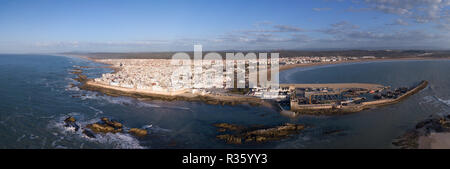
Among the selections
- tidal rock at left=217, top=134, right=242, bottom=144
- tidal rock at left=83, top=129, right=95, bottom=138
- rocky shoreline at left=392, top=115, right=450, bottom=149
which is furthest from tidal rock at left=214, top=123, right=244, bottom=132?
rocky shoreline at left=392, top=115, right=450, bottom=149

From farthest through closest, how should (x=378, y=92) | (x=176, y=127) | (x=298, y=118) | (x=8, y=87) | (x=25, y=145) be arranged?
(x=8, y=87), (x=378, y=92), (x=298, y=118), (x=176, y=127), (x=25, y=145)

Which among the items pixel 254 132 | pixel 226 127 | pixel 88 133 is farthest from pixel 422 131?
pixel 88 133

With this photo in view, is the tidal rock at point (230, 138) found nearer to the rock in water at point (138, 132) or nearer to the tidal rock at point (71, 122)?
the rock in water at point (138, 132)

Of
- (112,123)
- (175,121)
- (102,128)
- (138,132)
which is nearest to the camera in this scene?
(138,132)

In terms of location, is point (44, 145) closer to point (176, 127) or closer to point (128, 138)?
point (128, 138)

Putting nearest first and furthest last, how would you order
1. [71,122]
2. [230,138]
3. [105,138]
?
[230,138], [105,138], [71,122]

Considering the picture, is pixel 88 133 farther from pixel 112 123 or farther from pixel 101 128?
pixel 112 123

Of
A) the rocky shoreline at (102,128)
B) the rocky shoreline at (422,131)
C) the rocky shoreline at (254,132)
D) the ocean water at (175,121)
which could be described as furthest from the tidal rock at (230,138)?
the rocky shoreline at (422,131)

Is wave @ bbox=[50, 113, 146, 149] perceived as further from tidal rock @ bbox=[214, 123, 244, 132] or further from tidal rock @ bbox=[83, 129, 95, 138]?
tidal rock @ bbox=[214, 123, 244, 132]

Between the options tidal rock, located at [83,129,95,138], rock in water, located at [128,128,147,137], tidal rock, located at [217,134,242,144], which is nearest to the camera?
tidal rock, located at [217,134,242,144]

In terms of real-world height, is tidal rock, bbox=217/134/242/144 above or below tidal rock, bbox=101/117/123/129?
below
